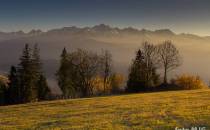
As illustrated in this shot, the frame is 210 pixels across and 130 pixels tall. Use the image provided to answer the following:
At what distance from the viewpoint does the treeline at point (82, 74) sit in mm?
97812

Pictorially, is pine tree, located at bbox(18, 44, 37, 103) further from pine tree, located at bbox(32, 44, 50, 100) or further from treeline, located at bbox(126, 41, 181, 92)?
treeline, located at bbox(126, 41, 181, 92)

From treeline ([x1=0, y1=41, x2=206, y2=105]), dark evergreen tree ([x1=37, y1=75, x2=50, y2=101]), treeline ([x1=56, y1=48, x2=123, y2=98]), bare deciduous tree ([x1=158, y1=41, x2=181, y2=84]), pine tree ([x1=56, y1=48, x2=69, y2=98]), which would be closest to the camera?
treeline ([x1=0, y1=41, x2=206, y2=105])

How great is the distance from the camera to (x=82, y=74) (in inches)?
4242

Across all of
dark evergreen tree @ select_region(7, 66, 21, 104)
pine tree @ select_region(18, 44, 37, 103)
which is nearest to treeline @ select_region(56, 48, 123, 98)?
pine tree @ select_region(18, 44, 37, 103)

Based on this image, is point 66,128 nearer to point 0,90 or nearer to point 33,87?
point 33,87

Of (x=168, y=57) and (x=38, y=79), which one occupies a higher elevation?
(x=168, y=57)

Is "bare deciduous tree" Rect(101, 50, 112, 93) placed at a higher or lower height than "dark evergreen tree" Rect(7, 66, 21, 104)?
higher

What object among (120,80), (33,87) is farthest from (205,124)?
(120,80)

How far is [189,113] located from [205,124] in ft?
22.7

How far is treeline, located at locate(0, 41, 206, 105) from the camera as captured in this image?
9781cm

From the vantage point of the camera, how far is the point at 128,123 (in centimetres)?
3117

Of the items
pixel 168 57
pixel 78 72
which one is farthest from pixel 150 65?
pixel 78 72

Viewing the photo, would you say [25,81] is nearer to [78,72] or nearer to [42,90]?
[42,90]

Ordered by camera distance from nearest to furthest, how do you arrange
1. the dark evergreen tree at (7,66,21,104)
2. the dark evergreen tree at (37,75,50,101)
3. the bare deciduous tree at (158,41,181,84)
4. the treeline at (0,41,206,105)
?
1. the dark evergreen tree at (7,66,21,104)
2. the treeline at (0,41,206,105)
3. the dark evergreen tree at (37,75,50,101)
4. the bare deciduous tree at (158,41,181,84)
